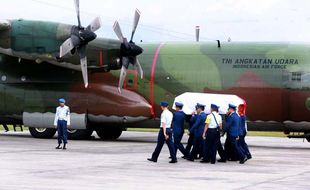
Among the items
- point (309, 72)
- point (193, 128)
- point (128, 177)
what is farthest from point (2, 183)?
point (309, 72)

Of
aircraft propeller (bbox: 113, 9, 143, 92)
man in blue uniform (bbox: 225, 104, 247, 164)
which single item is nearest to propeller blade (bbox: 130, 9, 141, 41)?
aircraft propeller (bbox: 113, 9, 143, 92)

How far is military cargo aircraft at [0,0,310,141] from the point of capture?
25562 millimetres

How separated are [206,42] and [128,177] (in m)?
14.3

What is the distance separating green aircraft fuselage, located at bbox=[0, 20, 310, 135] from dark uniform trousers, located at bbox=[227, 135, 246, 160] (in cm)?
652

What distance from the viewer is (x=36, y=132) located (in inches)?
1148

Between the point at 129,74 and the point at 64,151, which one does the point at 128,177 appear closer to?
the point at 64,151

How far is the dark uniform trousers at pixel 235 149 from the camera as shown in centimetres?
1877

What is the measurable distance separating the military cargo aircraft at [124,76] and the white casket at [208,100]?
55 cm

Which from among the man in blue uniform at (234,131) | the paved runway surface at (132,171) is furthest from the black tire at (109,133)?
the man in blue uniform at (234,131)

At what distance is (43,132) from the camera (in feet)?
94.8

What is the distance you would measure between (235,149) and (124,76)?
8710 mm

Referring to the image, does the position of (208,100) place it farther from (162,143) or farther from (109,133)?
(162,143)

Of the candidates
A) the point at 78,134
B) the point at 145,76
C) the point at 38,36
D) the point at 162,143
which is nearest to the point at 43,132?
the point at 78,134

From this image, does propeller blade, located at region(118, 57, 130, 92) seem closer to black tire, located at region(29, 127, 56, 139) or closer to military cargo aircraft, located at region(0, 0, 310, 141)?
military cargo aircraft, located at region(0, 0, 310, 141)
